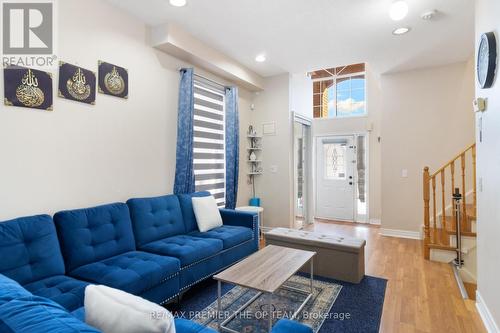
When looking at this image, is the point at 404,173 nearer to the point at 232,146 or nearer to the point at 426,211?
the point at 426,211

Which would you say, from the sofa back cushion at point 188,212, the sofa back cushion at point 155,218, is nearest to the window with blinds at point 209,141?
the sofa back cushion at point 188,212

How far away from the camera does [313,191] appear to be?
21.1ft

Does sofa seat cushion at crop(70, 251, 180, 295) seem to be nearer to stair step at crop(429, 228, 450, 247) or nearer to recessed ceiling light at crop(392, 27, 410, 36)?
stair step at crop(429, 228, 450, 247)

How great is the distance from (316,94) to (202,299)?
5460mm

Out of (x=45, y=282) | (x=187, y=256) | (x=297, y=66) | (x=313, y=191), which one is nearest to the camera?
(x=45, y=282)

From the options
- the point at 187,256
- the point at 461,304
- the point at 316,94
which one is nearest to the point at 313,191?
the point at 316,94

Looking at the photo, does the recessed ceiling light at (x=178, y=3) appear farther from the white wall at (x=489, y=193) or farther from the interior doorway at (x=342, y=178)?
the interior doorway at (x=342, y=178)

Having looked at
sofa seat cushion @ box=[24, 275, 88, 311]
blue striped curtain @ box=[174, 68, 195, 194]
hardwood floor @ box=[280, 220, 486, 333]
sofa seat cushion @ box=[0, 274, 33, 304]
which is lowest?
hardwood floor @ box=[280, 220, 486, 333]

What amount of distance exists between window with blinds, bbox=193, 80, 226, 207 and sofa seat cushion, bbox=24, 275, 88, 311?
219cm

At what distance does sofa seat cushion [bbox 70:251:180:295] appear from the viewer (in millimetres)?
1995

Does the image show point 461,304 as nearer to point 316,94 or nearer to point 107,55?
point 107,55

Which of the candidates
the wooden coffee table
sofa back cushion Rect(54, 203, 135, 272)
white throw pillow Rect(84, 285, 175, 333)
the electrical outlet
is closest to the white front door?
the electrical outlet

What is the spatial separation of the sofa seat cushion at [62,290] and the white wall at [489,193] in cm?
283

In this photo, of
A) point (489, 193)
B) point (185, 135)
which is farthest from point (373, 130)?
point (185, 135)
